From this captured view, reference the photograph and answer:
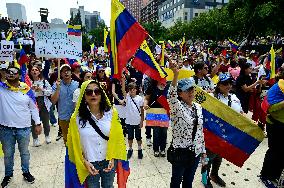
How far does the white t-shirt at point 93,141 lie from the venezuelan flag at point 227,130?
155 cm

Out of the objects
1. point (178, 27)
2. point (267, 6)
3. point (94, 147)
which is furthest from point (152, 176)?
point (178, 27)

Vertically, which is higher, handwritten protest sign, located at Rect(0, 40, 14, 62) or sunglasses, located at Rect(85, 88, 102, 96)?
handwritten protest sign, located at Rect(0, 40, 14, 62)

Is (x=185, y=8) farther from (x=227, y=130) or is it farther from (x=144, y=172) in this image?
(x=227, y=130)

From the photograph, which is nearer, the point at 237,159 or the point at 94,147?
the point at 94,147

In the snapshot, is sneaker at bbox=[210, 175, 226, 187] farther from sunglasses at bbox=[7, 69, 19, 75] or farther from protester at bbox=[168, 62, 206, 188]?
sunglasses at bbox=[7, 69, 19, 75]

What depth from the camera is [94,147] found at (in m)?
3.02

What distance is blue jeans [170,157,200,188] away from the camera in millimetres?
3514

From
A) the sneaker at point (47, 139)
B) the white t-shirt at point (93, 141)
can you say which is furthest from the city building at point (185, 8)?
the white t-shirt at point (93, 141)

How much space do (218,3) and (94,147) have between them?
106m

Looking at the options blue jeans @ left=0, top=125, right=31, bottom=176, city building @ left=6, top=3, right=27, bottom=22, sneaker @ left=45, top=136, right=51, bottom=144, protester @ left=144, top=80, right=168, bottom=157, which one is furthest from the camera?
city building @ left=6, top=3, right=27, bottom=22

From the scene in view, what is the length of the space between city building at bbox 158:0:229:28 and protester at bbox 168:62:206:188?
90300mm

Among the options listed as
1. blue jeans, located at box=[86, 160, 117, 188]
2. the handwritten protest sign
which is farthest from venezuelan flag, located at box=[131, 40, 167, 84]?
the handwritten protest sign

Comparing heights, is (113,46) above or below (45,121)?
above

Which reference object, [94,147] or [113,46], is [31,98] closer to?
[113,46]
